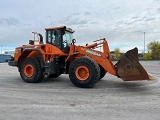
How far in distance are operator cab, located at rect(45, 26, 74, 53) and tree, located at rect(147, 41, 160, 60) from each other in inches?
1961

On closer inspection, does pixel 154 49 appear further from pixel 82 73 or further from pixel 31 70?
pixel 82 73

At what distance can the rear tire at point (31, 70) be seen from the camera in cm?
1112

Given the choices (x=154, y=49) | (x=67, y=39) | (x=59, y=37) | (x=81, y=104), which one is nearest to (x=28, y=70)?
(x=59, y=37)

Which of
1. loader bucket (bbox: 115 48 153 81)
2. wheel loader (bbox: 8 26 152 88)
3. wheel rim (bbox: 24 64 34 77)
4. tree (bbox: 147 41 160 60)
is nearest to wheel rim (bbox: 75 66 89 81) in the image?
wheel loader (bbox: 8 26 152 88)

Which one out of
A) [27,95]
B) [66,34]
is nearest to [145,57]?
[66,34]

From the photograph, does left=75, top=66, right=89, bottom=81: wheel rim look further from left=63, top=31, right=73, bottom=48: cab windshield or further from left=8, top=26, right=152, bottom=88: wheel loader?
left=63, top=31, right=73, bottom=48: cab windshield

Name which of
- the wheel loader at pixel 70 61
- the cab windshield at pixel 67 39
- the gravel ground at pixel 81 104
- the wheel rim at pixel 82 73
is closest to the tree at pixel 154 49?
the cab windshield at pixel 67 39

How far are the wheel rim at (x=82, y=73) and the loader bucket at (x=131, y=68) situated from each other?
4.22ft

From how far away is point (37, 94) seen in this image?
8.36 meters

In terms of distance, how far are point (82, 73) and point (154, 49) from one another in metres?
57.5

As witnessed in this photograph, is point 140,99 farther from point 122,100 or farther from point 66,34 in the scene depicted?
point 66,34

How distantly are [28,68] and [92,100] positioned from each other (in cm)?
500

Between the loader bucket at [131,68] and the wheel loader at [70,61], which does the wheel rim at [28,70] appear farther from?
the loader bucket at [131,68]

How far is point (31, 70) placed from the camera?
1140 centimetres
